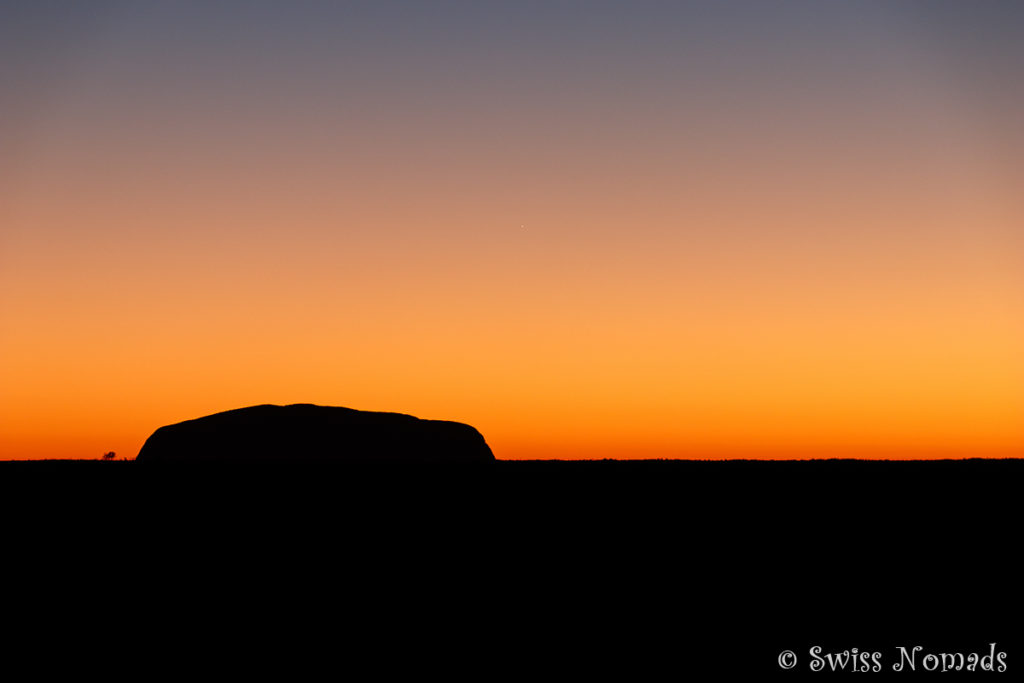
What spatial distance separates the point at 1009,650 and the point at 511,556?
11.8 metres

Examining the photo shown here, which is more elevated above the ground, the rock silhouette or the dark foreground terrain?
the rock silhouette

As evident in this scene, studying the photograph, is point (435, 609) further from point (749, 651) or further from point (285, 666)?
point (749, 651)

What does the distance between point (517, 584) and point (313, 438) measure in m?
69.9

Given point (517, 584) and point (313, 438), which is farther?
point (313, 438)

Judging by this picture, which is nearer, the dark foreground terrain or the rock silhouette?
the dark foreground terrain

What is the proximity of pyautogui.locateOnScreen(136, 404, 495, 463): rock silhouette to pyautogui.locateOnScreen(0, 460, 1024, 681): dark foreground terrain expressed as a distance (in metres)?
45.2

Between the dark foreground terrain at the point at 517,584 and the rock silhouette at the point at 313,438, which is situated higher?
the rock silhouette at the point at 313,438

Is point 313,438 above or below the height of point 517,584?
above

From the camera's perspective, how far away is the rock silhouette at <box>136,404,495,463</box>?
85.8 metres

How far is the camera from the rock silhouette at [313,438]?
85750 millimetres

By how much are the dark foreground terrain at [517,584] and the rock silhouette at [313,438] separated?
148 ft

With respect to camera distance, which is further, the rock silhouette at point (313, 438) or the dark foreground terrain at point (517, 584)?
the rock silhouette at point (313, 438)

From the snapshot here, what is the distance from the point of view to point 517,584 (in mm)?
21016

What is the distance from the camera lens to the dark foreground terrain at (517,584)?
1516 centimetres
